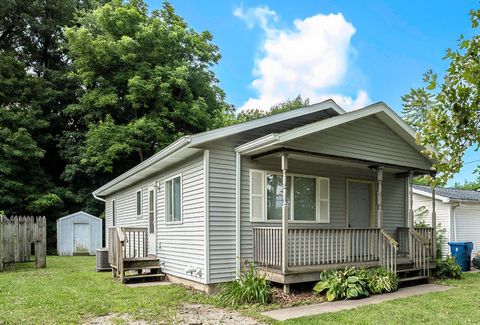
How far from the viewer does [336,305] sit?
728 centimetres

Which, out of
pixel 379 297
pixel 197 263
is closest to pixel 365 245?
pixel 379 297

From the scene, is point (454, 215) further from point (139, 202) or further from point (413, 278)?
point (139, 202)

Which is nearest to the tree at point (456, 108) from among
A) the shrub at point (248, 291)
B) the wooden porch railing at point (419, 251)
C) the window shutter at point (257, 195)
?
the shrub at point (248, 291)

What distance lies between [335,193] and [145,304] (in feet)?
A: 17.9

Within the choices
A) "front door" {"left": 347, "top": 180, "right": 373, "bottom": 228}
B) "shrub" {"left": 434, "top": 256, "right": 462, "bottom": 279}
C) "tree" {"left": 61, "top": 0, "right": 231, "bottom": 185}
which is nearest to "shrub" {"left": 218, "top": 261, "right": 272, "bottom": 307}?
"front door" {"left": 347, "top": 180, "right": 373, "bottom": 228}

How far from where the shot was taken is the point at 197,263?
28.8 feet

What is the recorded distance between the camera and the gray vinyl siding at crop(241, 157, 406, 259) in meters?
8.84

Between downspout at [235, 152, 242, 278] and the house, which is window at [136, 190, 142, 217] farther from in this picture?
downspout at [235, 152, 242, 278]

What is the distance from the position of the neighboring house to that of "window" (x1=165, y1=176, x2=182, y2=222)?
11.6 m

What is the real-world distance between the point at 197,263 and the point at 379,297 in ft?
12.7

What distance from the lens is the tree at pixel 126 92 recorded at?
2302 cm

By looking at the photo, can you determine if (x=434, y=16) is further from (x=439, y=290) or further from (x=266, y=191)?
(x=439, y=290)

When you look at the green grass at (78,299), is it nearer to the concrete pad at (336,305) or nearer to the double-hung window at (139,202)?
the concrete pad at (336,305)

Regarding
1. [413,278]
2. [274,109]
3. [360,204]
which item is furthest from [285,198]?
[274,109]
